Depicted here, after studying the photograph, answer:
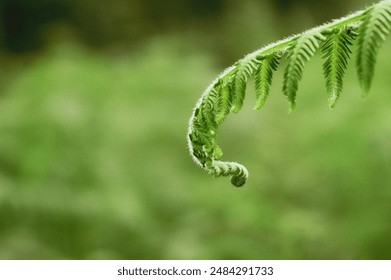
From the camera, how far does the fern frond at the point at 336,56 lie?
972mm

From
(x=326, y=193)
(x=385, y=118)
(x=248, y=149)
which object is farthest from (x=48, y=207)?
(x=385, y=118)

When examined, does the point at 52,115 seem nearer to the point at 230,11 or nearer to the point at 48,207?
the point at 48,207

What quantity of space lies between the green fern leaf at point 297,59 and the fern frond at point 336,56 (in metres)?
0.06

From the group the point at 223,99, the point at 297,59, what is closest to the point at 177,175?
the point at 223,99

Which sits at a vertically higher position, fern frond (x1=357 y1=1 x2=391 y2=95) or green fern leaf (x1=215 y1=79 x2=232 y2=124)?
green fern leaf (x1=215 y1=79 x2=232 y2=124)

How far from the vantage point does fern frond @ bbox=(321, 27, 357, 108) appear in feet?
3.19

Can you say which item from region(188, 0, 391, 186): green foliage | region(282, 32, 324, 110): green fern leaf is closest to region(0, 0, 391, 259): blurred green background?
region(188, 0, 391, 186): green foliage

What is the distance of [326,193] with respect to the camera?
3332 millimetres

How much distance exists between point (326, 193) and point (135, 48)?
452cm

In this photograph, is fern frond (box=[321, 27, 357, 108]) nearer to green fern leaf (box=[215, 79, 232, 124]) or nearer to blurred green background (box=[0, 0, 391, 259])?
green fern leaf (box=[215, 79, 232, 124])

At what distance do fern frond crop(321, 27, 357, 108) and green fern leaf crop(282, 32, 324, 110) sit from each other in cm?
6

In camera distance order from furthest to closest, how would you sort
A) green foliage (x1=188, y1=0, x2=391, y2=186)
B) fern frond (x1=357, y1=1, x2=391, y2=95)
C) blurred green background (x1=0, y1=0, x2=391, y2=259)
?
blurred green background (x1=0, y1=0, x2=391, y2=259)
green foliage (x1=188, y1=0, x2=391, y2=186)
fern frond (x1=357, y1=1, x2=391, y2=95)

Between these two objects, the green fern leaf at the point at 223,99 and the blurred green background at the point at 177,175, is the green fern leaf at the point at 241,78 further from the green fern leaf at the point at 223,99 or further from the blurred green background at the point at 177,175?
the blurred green background at the point at 177,175

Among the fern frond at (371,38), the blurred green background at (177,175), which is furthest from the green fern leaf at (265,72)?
the blurred green background at (177,175)
